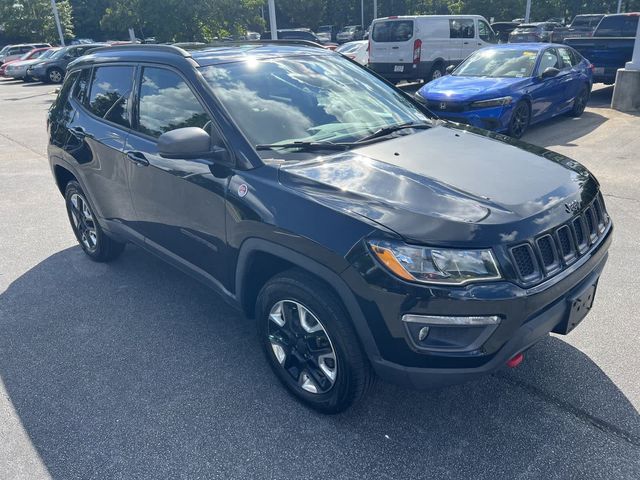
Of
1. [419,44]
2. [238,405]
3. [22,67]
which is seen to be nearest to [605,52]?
[419,44]

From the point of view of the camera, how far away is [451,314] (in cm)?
216

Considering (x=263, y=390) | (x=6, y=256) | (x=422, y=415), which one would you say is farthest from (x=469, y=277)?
(x=6, y=256)

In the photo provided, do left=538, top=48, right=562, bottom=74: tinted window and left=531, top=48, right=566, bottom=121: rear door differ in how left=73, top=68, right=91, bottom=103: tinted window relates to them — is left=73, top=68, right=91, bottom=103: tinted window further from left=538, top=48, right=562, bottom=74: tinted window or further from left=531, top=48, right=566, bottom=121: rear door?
left=538, top=48, right=562, bottom=74: tinted window

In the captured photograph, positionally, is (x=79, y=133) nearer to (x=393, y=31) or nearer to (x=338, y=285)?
(x=338, y=285)

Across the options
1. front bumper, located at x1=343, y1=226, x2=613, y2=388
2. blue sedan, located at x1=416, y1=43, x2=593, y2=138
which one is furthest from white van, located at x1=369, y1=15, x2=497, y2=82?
front bumper, located at x1=343, y1=226, x2=613, y2=388

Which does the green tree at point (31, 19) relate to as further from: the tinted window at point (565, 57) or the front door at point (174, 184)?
the front door at point (174, 184)

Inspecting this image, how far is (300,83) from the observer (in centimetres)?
335

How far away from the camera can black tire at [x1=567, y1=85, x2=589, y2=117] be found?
1016 centimetres

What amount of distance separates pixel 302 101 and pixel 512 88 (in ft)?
20.2

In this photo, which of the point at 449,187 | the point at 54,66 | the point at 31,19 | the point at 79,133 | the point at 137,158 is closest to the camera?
the point at 449,187

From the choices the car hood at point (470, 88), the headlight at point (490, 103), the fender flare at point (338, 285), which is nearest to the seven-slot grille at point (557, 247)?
the fender flare at point (338, 285)

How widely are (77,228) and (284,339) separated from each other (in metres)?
2.98

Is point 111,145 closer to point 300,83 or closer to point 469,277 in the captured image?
point 300,83

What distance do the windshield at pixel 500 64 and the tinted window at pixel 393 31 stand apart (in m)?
4.91
